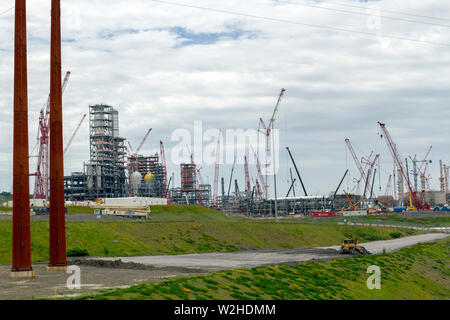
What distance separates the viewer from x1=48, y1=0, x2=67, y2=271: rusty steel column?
148 ft

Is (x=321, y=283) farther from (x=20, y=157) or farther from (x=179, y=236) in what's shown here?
(x=179, y=236)

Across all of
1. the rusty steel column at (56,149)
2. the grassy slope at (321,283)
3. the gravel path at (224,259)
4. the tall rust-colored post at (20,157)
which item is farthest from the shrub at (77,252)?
the grassy slope at (321,283)

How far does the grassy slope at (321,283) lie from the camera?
32.4m

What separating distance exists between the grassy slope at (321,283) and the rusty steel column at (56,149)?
14.7 metres

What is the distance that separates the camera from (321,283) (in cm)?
4572

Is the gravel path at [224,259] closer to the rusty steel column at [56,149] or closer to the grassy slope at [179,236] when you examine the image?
the grassy slope at [179,236]

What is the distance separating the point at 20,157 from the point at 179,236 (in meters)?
46.0

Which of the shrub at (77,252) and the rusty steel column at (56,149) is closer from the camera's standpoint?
the rusty steel column at (56,149)

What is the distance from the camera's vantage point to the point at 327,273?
50688 mm

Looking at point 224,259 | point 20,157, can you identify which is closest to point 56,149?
point 20,157

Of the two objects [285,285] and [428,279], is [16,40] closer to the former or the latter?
[285,285]

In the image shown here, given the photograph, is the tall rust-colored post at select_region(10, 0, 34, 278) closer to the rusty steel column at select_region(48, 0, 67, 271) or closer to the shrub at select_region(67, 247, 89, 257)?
the rusty steel column at select_region(48, 0, 67, 271)
